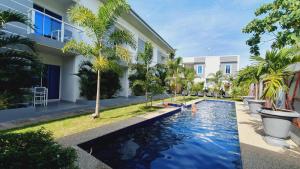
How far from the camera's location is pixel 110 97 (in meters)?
15.4

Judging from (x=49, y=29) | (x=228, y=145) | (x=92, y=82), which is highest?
(x=49, y=29)

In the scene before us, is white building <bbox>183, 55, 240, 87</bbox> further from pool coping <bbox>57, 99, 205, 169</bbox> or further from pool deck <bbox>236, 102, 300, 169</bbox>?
pool coping <bbox>57, 99, 205, 169</bbox>

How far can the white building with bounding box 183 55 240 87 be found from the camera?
37.5 meters

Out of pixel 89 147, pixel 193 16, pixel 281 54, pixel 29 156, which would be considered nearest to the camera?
pixel 29 156

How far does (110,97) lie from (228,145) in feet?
35.2

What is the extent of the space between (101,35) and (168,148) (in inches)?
228

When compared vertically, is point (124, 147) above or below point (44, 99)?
below

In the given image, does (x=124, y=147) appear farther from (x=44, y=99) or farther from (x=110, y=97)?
(x=110, y=97)

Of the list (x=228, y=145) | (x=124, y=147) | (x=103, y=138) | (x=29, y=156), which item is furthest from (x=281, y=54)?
(x=29, y=156)

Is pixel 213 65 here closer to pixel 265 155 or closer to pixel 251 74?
pixel 251 74

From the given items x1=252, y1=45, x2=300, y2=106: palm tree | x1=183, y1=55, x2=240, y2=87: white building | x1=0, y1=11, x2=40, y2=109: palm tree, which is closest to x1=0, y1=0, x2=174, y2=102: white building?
x1=0, y1=11, x2=40, y2=109: palm tree

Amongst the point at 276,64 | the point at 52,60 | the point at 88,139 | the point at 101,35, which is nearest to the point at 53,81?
the point at 52,60

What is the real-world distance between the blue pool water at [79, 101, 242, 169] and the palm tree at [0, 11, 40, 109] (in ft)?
16.4

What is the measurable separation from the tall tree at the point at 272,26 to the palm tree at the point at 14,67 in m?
11.5
